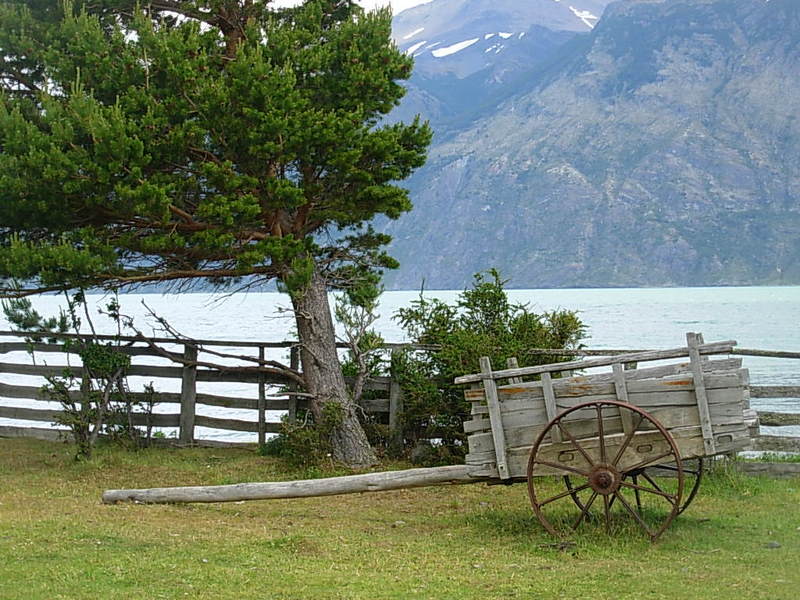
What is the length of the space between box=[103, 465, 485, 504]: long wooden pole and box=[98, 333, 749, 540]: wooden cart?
0.03 metres

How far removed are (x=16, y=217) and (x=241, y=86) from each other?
3.88 metres

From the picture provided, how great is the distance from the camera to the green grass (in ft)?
24.4

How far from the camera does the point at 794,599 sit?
23.4 ft

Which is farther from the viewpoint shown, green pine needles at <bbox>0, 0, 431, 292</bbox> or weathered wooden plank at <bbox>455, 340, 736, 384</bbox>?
green pine needles at <bbox>0, 0, 431, 292</bbox>

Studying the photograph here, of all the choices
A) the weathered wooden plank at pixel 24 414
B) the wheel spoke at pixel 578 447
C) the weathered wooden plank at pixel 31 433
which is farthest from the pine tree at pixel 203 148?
the wheel spoke at pixel 578 447

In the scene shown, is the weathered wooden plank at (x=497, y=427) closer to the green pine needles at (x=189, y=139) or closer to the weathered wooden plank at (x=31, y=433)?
the green pine needles at (x=189, y=139)

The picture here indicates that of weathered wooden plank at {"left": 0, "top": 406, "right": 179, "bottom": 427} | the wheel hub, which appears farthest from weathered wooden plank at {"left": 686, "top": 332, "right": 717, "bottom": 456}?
weathered wooden plank at {"left": 0, "top": 406, "right": 179, "bottom": 427}

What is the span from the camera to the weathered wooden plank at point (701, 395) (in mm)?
8991

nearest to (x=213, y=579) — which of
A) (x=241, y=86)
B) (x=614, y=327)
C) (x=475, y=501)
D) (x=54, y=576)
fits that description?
(x=54, y=576)

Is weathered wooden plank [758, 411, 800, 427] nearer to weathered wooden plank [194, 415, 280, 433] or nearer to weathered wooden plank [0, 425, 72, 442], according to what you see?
weathered wooden plank [194, 415, 280, 433]

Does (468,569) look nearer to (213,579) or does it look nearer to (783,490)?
(213,579)

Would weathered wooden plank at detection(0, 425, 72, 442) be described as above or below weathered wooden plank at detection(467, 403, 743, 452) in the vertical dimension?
above

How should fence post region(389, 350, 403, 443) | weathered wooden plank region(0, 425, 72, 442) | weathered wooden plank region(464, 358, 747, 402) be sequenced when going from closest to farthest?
weathered wooden plank region(464, 358, 747, 402) < fence post region(389, 350, 403, 443) < weathered wooden plank region(0, 425, 72, 442)

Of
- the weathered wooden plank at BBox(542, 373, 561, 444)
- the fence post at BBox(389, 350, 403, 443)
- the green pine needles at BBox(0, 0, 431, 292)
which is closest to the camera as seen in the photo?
the weathered wooden plank at BBox(542, 373, 561, 444)
